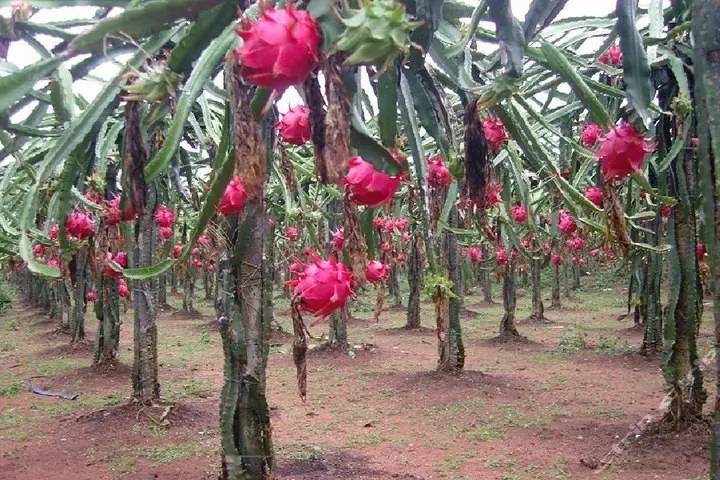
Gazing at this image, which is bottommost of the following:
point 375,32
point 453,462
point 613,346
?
point 453,462

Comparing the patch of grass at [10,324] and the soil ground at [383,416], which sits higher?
the patch of grass at [10,324]

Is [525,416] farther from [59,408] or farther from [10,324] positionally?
[10,324]

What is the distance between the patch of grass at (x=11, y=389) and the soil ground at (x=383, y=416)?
0.02 m

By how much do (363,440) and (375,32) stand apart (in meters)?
3.83

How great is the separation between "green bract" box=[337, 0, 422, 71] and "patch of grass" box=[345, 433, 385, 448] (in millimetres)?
3686

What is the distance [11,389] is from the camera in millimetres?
6371

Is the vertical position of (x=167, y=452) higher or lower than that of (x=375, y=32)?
lower

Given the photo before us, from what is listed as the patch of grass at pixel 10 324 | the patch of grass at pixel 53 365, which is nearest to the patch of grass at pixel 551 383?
the patch of grass at pixel 53 365

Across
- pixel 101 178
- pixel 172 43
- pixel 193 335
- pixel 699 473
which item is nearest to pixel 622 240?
pixel 172 43

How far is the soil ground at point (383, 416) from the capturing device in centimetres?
372

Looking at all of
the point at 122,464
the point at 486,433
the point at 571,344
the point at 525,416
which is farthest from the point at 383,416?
the point at 571,344

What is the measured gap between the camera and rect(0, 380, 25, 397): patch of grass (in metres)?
6.27

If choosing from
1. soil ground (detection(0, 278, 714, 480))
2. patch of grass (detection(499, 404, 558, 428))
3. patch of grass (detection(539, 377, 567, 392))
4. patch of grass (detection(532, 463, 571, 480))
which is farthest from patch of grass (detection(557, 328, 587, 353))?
patch of grass (detection(532, 463, 571, 480))

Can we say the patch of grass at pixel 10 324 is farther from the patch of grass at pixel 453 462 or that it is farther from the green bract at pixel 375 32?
the green bract at pixel 375 32
